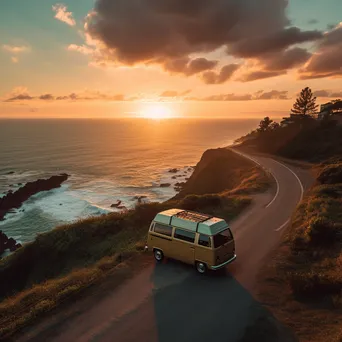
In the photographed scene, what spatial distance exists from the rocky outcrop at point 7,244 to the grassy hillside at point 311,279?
41108 millimetres

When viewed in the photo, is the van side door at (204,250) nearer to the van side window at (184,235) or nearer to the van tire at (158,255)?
the van side window at (184,235)

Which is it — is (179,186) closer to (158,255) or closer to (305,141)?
(305,141)

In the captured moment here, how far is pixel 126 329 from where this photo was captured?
12.1 m

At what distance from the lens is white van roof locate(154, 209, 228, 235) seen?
631 inches

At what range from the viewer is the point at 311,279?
1454 cm

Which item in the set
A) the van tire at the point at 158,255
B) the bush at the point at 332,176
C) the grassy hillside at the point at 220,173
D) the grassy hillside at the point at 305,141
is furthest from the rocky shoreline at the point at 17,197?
the grassy hillside at the point at 305,141

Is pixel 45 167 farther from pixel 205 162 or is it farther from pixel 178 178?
pixel 205 162

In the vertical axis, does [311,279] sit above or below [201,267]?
above

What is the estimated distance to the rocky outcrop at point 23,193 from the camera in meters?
66.9

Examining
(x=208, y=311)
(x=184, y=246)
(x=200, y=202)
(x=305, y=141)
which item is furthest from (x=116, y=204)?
(x=208, y=311)

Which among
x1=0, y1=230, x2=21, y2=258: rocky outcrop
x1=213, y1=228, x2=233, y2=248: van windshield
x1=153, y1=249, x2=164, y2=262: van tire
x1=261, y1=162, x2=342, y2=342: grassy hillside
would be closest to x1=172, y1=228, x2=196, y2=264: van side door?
x1=153, y1=249, x2=164, y2=262: van tire

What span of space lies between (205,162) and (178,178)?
77.4 ft

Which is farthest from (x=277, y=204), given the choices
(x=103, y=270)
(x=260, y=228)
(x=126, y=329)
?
(x=126, y=329)

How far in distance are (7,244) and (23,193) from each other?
2953cm
